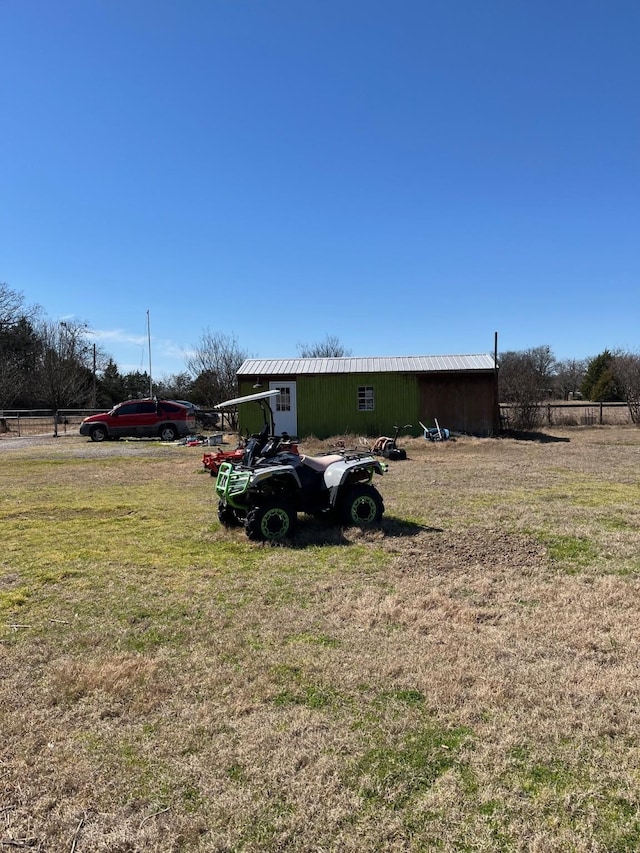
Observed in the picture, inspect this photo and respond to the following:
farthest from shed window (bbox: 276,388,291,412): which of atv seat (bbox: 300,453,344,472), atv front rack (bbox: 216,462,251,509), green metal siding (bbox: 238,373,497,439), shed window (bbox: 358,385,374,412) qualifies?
atv front rack (bbox: 216,462,251,509)

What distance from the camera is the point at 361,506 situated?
279 inches

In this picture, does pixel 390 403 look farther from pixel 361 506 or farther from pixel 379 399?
pixel 361 506

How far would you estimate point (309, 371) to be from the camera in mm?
20688

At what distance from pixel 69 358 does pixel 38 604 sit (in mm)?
43517

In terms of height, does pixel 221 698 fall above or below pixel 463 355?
below

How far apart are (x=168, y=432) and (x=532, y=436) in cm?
1368

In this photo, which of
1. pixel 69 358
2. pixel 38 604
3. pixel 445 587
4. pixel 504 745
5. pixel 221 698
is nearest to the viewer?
pixel 504 745

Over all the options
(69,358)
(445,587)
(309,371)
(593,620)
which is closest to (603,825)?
(593,620)

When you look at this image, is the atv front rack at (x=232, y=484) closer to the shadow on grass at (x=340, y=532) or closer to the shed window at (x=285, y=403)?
the shadow on grass at (x=340, y=532)

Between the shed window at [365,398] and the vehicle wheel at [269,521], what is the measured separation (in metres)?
14.3

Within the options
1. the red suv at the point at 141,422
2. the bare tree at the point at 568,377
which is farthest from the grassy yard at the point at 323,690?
the bare tree at the point at 568,377

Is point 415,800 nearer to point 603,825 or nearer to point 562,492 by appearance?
point 603,825

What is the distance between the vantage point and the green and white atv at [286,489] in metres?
6.52

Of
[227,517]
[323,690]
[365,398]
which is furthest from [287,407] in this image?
[323,690]
